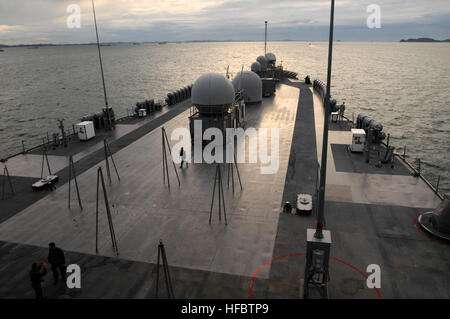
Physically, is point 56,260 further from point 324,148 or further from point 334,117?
point 334,117

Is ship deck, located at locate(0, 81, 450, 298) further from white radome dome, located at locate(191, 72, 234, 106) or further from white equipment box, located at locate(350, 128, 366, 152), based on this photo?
white radome dome, located at locate(191, 72, 234, 106)

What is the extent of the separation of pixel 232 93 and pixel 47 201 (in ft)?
60.7

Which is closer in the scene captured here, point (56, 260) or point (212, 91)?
point (56, 260)

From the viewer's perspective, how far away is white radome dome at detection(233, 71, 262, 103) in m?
48.1

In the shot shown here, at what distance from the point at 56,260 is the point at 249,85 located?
40275 mm

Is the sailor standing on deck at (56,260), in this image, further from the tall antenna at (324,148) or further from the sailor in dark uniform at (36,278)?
the tall antenna at (324,148)

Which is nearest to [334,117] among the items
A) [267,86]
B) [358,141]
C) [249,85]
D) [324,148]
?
[358,141]

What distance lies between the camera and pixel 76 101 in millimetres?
73125

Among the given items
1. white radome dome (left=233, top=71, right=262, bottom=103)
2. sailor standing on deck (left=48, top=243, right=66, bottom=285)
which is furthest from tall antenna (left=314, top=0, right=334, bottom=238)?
white radome dome (left=233, top=71, right=262, bottom=103)

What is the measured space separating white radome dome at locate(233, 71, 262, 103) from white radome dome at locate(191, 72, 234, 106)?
18.2 m

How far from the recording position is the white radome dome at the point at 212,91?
29.3m

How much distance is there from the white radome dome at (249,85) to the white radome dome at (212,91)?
18.2 meters

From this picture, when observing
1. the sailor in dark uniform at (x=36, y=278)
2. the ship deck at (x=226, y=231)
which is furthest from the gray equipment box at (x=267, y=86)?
the sailor in dark uniform at (x=36, y=278)

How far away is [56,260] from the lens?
1230cm
